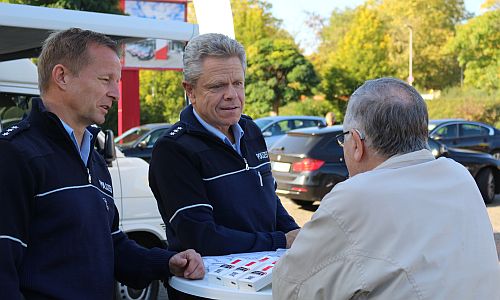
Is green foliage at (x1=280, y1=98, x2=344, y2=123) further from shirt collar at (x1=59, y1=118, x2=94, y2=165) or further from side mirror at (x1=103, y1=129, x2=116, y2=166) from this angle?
shirt collar at (x1=59, y1=118, x2=94, y2=165)

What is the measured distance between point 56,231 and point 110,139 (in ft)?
10.7

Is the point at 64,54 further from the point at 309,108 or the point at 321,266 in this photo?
the point at 309,108

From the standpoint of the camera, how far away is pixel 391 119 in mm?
2170

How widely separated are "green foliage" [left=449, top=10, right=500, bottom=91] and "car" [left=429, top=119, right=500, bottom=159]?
28.4 metres

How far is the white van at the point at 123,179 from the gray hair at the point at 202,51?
2.95 metres

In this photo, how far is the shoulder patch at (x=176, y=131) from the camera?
9.63ft

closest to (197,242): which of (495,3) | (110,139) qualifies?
(110,139)

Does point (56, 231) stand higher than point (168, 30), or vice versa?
point (168, 30)

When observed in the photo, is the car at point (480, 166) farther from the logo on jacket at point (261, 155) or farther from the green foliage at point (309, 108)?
the green foliage at point (309, 108)

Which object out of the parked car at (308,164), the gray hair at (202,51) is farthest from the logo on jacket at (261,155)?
the parked car at (308,164)

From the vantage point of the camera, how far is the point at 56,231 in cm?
233

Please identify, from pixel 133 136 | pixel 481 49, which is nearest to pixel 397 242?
pixel 133 136

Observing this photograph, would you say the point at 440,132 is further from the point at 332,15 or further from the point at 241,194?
the point at 332,15

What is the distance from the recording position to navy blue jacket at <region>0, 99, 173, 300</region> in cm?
223
